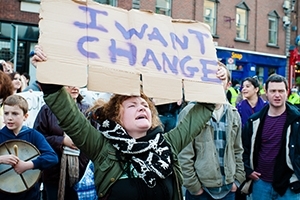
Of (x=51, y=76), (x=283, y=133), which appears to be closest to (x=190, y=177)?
(x=283, y=133)

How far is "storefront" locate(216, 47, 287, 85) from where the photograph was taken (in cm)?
2258

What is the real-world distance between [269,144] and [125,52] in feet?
6.94

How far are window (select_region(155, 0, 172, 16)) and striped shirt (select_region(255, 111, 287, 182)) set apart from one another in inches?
661

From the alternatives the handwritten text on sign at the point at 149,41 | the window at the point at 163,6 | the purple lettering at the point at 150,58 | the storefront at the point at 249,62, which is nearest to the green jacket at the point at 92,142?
the handwritten text on sign at the point at 149,41

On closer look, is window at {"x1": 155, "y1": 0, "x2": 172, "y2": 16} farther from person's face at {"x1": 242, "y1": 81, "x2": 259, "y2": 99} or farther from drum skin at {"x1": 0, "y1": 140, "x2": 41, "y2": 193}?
drum skin at {"x1": 0, "y1": 140, "x2": 41, "y2": 193}

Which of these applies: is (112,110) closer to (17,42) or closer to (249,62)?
(17,42)

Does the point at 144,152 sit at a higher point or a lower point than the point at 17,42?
lower

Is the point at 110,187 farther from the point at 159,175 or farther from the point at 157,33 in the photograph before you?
the point at 157,33

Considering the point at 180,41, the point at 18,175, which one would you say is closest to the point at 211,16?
the point at 18,175

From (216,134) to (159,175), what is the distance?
143cm

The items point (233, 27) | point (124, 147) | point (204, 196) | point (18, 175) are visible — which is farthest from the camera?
point (233, 27)

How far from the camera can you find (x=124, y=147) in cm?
253

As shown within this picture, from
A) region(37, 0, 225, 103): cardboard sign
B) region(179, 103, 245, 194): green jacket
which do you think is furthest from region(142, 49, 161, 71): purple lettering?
region(179, 103, 245, 194): green jacket

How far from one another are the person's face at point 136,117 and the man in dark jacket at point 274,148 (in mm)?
1862
